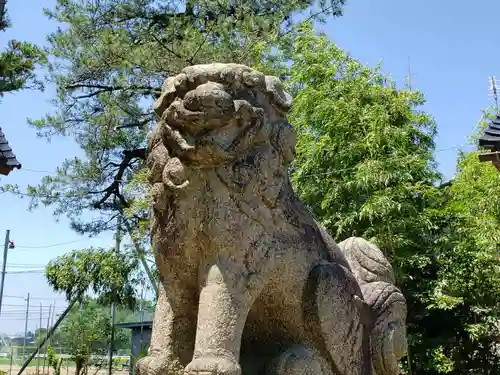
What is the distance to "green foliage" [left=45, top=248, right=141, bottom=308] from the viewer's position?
9.74 m

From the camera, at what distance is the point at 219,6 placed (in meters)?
9.02

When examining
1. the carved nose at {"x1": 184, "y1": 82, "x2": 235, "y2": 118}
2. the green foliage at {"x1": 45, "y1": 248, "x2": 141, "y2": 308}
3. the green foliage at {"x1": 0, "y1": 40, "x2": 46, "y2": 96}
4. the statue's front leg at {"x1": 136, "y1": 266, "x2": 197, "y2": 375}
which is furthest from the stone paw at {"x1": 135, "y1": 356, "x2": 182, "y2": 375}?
the green foliage at {"x1": 45, "y1": 248, "x2": 141, "y2": 308}

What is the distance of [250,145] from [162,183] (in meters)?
0.34

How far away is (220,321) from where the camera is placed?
1.94 m

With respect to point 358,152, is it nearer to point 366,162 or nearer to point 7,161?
point 366,162

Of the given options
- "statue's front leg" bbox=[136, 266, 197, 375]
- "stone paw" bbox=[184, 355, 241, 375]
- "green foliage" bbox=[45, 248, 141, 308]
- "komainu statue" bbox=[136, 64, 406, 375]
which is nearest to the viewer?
"stone paw" bbox=[184, 355, 241, 375]

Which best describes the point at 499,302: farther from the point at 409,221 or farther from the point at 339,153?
the point at 339,153

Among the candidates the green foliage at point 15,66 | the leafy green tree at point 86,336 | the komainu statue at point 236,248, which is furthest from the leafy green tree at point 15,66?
the leafy green tree at point 86,336

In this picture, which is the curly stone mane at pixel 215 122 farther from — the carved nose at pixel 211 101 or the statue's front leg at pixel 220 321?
the statue's front leg at pixel 220 321

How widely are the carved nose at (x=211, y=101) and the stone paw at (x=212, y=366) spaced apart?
2.64 feet

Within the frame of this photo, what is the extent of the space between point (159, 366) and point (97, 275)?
830cm

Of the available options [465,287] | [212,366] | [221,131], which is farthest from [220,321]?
[465,287]

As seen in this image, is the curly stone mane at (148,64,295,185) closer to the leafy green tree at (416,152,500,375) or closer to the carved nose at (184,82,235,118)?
the carved nose at (184,82,235,118)

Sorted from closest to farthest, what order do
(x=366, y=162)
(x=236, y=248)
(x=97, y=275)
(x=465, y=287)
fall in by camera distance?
1. (x=236, y=248)
2. (x=366, y=162)
3. (x=465, y=287)
4. (x=97, y=275)
